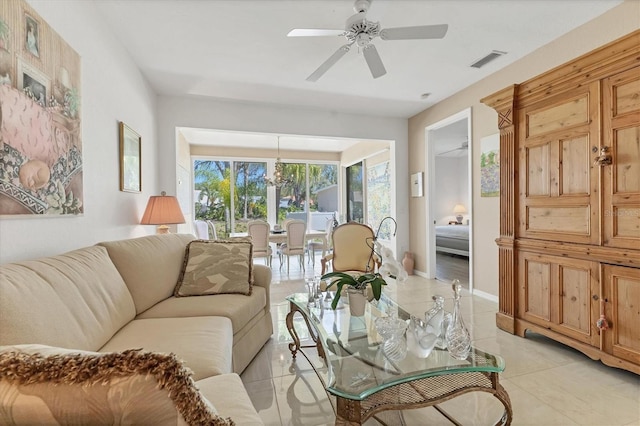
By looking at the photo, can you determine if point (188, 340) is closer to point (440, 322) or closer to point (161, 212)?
point (440, 322)

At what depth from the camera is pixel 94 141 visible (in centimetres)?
234

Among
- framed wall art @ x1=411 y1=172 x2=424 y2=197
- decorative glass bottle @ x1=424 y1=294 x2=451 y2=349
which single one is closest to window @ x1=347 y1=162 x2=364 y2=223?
framed wall art @ x1=411 y1=172 x2=424 y2=197

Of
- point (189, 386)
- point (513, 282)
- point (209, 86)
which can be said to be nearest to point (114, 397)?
point (189, 386)

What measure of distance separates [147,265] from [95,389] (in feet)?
6.05

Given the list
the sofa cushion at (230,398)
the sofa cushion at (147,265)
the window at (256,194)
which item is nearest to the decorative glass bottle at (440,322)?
the sofa cushion at (230,398)

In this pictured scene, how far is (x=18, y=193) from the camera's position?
4.98 ft

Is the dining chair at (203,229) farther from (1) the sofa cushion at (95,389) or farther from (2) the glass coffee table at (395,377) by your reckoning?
(1) the sofa cushion at (95,389)

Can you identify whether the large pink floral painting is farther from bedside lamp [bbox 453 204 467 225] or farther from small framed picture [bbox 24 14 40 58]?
bedside lamp [bbox 453 204 467 225]

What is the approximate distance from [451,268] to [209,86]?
503 centimetres

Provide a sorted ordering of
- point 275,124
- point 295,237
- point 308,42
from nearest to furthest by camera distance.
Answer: point 308,42, point 275,124, point 295,237

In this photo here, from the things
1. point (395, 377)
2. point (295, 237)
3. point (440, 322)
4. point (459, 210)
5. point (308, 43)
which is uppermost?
point (308, 43)

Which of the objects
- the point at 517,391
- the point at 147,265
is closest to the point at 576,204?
the point at 517,391

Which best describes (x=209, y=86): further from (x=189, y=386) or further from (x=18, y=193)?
(x=189, y=386)

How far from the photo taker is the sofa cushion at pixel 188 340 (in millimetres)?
1350
